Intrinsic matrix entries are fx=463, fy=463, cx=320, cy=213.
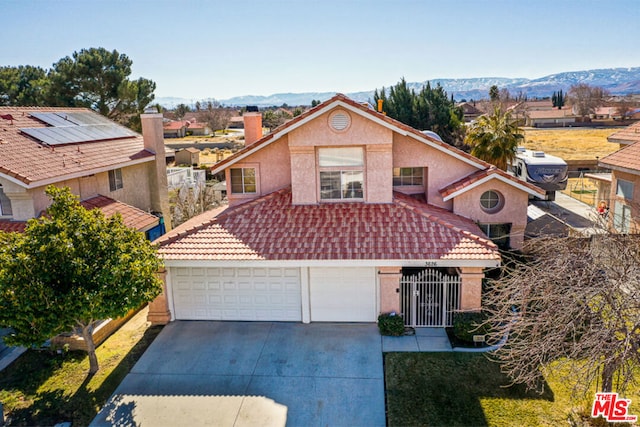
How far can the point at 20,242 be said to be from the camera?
11.9 m

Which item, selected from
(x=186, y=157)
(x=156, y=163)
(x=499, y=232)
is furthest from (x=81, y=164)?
(x=186, y=157)

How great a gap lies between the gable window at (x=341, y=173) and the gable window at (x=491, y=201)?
16.8ft

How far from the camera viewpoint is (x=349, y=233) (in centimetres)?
1655

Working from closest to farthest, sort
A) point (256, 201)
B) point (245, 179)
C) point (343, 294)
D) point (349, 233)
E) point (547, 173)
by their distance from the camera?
point (343, 294) → point (349, 233) → point (256, 201) → point (245, 179) → point (547, 173)

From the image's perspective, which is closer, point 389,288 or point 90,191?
point 389,288

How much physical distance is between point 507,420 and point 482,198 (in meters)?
9.88

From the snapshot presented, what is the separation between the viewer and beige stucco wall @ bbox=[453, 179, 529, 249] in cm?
1873

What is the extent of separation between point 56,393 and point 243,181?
10610 mm

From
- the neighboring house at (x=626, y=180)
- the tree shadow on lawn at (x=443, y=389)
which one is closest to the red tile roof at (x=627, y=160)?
the neighboring house at (x=626, y=180)

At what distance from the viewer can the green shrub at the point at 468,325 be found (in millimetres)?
14773

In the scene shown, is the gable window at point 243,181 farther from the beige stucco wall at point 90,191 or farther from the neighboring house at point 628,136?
the neighboring house at point 628,136

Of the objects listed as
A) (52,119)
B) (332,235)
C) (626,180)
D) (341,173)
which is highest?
(52,119)

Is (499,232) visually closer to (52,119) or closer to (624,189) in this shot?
(624,189)

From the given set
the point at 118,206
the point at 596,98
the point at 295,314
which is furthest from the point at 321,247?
the point at 596,98
